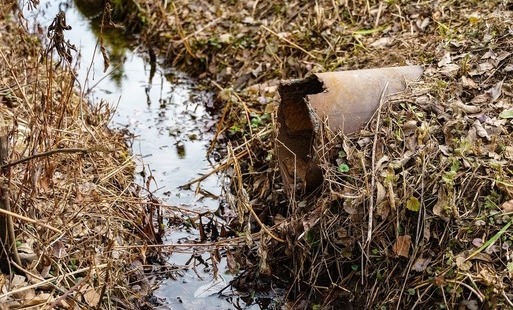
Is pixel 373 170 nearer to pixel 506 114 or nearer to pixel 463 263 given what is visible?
pixel 463 263

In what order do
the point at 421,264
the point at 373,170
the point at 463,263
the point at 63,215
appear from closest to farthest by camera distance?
the point at 463,263
the point at 421,264
the point at 63,215
the point at 373,170

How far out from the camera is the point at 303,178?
4152 mm

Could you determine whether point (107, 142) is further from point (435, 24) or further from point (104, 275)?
point (435, 24)

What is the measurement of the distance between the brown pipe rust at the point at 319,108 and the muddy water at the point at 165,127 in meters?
0.83

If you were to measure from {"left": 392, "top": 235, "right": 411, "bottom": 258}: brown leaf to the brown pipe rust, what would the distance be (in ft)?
2.27

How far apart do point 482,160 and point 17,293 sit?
2.54 metres

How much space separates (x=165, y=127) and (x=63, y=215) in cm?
241

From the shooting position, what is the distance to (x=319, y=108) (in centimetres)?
391

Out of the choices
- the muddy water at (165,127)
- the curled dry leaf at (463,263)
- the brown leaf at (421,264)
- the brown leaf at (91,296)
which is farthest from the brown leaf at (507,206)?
the brown leaf at (91,296)

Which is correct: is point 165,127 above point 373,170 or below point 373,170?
above

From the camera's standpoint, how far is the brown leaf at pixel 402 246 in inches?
138

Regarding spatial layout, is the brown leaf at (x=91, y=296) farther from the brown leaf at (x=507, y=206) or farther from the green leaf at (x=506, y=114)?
the green leaf at (x=506, y=114)

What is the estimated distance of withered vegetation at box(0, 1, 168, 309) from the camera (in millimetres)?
3178

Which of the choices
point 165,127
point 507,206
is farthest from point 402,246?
point 165,127
